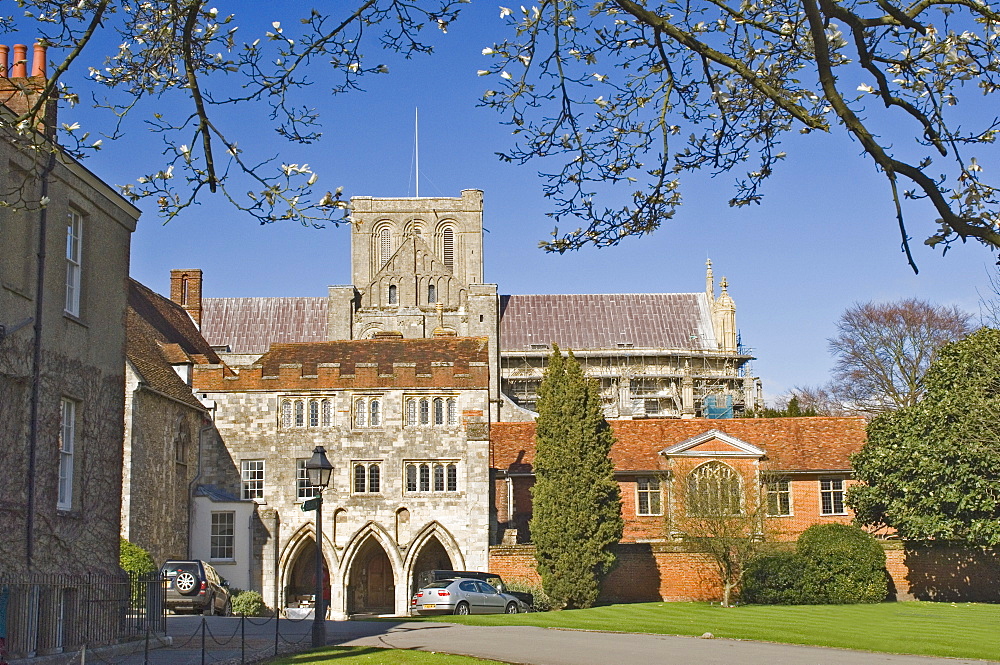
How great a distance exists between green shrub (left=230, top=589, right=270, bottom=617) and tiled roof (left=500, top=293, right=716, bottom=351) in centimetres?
3970

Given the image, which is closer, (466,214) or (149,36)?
(149,36)

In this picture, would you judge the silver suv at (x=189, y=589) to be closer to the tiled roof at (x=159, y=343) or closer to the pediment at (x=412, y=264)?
the tiled roof at (x=159, y=343)

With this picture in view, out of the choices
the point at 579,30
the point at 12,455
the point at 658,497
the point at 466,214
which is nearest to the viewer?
the point at 579,30

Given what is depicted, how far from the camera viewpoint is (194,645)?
1817cm

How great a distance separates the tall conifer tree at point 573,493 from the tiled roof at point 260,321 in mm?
39725

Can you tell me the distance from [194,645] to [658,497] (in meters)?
23.9

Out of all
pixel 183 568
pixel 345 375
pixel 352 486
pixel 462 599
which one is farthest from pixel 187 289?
pixel 462 599

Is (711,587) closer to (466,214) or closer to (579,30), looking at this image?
(579,30)

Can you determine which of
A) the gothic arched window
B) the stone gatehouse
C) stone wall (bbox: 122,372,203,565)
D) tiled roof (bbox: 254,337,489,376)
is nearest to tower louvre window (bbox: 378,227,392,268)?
tiled roof (bbox: 254,337,489,376)

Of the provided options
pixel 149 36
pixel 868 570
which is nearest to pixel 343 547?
pixel 868 570

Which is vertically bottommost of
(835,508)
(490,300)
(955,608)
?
(955,608)

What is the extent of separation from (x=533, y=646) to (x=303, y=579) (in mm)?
23759

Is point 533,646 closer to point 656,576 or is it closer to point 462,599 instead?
point 462,599

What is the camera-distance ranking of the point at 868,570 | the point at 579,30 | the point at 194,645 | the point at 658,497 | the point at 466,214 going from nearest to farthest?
the point at 579,30 < the point at 194,645 < the point at 868,570 < the point at 658,497 < the point at 466,214
